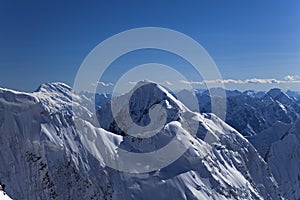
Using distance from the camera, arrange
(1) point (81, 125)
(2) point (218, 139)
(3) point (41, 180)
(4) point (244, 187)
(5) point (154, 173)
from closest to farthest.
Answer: (3) point (41, 180)
(5) point (154, 173)
(1) point (81, 125)
(4) point (244, 187)
(2) point (218, 139)

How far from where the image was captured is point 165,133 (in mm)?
141125

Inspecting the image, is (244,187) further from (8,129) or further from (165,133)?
(8,129)

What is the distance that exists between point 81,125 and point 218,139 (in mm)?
68844

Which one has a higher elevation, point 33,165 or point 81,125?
point 81,125

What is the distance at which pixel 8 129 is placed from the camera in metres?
122

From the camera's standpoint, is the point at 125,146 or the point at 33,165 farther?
the point at 125,146

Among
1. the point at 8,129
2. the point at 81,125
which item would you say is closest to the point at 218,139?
the point at 81,125

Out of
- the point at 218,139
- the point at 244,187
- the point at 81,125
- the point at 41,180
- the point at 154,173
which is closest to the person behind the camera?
the point at 41,180

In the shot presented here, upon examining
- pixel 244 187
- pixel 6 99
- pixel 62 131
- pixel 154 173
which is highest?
pixel 6 99

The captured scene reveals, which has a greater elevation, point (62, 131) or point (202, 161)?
point (62, 131)

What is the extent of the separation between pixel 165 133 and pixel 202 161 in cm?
1716

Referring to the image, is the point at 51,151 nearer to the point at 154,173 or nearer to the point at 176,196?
the point at 154,173

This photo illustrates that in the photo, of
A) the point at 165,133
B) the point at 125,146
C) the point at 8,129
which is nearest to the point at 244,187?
the point at 165,133

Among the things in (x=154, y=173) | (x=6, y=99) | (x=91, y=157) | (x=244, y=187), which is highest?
(x=6, y=99)
